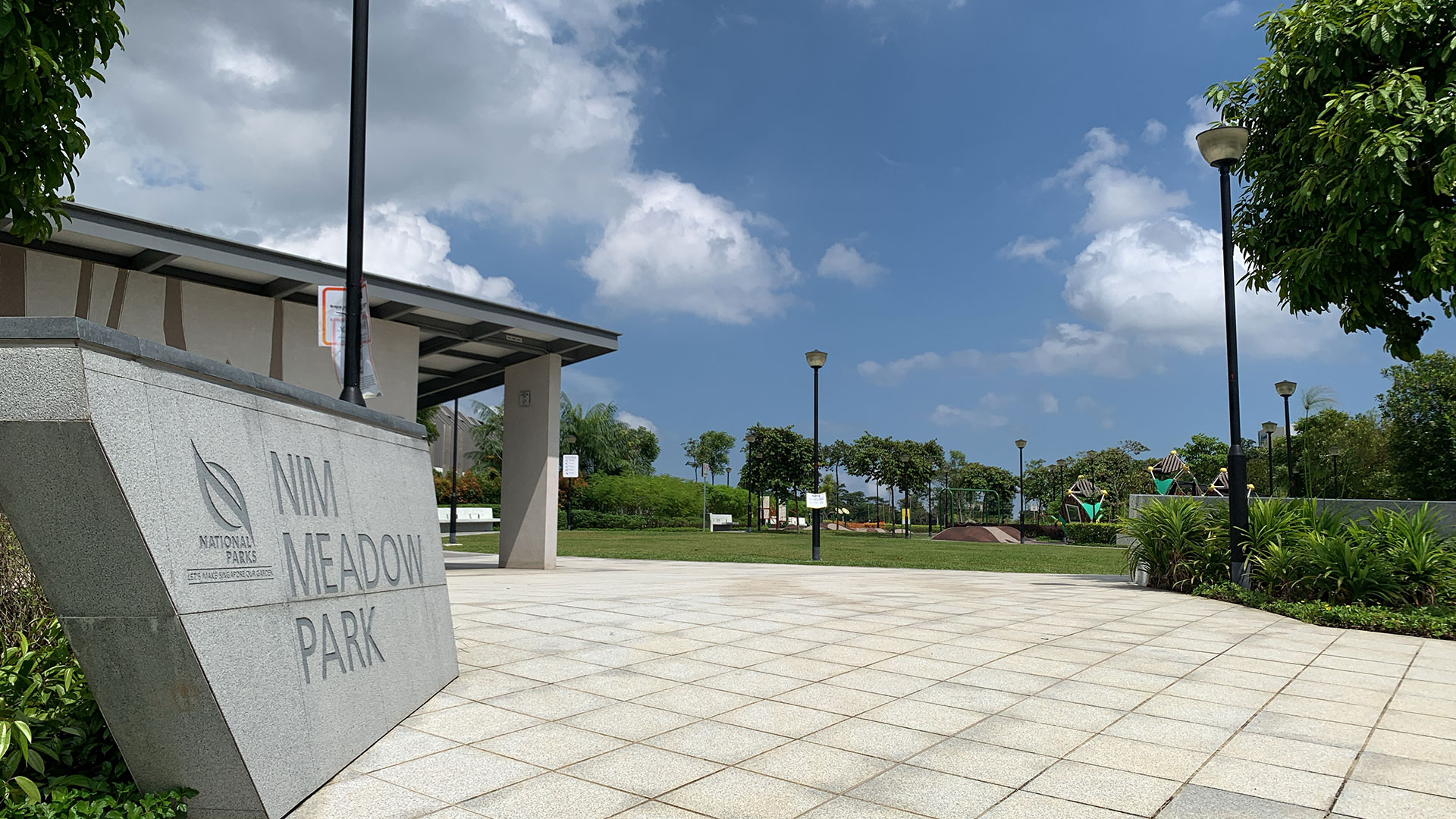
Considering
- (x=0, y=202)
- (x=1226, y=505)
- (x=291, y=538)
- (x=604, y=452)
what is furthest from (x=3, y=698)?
(x=604, y=452)

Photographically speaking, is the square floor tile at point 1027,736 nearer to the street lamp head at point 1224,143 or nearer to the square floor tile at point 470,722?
the square floor tile at point 470,722

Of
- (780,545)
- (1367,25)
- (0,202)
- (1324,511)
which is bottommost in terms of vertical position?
(780,545)

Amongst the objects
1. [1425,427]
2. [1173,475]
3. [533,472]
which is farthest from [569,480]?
[1425,427]

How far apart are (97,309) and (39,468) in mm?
10901

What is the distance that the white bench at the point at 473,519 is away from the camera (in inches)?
1881

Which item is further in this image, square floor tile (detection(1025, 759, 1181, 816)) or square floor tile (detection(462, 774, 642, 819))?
square floor tile (detection(1025, 759, 1181, 816))

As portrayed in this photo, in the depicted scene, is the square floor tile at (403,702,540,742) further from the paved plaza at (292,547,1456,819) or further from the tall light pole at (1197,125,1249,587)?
the tall light pole at (1197,125,1249,587)

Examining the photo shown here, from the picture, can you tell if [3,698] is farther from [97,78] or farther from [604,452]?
[604,452]

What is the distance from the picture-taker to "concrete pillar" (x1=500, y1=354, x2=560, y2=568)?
17.8 meters

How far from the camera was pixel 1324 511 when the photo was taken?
11.8m

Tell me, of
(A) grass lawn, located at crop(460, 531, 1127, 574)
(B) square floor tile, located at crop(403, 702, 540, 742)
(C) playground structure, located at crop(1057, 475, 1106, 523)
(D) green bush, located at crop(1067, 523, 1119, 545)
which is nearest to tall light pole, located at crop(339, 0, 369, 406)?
(B) square floor tile, located at crop(403, 702, 540, 742)

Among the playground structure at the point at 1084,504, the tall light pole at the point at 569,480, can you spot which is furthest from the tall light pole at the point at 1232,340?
the playground structure at the point at 1084,504

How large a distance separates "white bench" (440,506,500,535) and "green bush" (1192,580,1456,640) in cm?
4110

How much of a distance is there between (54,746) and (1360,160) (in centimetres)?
1231
